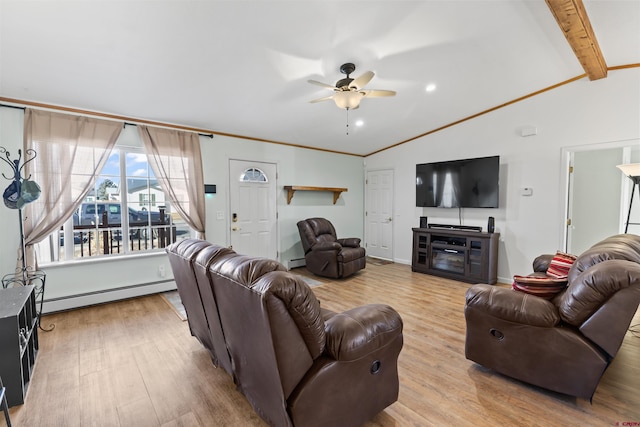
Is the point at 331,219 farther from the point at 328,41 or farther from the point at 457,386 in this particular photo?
the point at 457,386

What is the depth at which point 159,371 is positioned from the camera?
7.32ft

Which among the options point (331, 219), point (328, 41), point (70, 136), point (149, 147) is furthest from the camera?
point (331, 219)

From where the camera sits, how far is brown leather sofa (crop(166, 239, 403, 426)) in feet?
4.19

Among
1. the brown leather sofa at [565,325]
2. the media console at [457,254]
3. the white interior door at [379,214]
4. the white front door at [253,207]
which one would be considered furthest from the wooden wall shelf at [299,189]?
the brown leather sofa at [565,325]

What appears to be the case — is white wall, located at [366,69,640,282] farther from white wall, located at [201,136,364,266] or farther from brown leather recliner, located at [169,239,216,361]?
brown leather recliner, located at [169,239,216,361]

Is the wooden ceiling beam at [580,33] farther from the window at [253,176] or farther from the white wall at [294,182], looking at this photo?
the window at [253,176]

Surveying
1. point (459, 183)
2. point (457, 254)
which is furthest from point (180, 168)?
point (457, 254)

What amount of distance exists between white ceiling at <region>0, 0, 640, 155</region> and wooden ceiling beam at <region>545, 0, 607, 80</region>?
128 millimetres

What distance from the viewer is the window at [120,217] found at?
3518 millimetres

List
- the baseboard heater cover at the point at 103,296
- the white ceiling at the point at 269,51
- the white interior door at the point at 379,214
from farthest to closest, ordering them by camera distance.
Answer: the white interior door at the point at 379,214 → the baseboard heater cover at the point at 103,296 → the white ceiling at the point at 269,51

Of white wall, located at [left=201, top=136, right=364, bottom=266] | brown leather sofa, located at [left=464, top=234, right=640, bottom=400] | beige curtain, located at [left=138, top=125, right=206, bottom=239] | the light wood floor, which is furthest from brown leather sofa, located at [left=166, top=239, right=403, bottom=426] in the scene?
white wall, located at [left=201, top=136, right=364, bottom=266]

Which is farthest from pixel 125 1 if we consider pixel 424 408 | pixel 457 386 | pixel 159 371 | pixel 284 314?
pixel 457 386

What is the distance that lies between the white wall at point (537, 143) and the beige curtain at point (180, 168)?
4.23 metres

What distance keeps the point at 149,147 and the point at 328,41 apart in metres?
2.80
